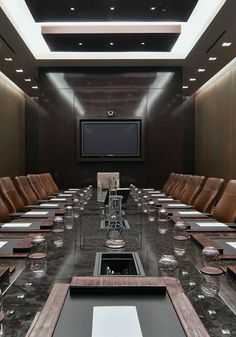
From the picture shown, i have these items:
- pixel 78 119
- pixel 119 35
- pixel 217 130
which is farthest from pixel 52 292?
pixel 217 130

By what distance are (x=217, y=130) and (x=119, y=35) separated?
4.19 m

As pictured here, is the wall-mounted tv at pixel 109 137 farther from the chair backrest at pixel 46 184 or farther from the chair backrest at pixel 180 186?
the chair backrest at pixel 180 186

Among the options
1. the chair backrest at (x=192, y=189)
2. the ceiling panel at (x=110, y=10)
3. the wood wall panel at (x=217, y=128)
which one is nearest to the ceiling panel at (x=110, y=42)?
the ceiling panel at (x=110, y=10)

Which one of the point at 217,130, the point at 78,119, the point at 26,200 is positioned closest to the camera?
the point at 26,200

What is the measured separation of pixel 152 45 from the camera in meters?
6.95

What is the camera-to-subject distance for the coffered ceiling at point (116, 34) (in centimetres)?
538

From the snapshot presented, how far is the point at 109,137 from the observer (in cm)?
827

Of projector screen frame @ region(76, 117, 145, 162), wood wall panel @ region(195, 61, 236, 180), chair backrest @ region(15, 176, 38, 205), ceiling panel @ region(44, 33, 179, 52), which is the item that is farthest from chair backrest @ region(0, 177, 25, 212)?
wood wall panel @ region(195, 61, 236, 180)

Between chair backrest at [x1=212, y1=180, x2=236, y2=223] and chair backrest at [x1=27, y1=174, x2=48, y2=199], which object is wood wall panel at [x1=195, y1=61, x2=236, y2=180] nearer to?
chair backrest at [x1=27, y1=174, x2=48, y2=199]

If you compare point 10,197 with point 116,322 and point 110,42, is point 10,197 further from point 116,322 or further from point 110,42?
point 110,42

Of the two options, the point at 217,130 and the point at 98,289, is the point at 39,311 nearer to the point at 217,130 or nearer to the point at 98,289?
the point at 98,289

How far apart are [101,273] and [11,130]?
31.9 feet

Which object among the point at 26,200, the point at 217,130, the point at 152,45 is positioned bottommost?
the point at 26,200

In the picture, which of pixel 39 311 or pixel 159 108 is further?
pixel 159 108
